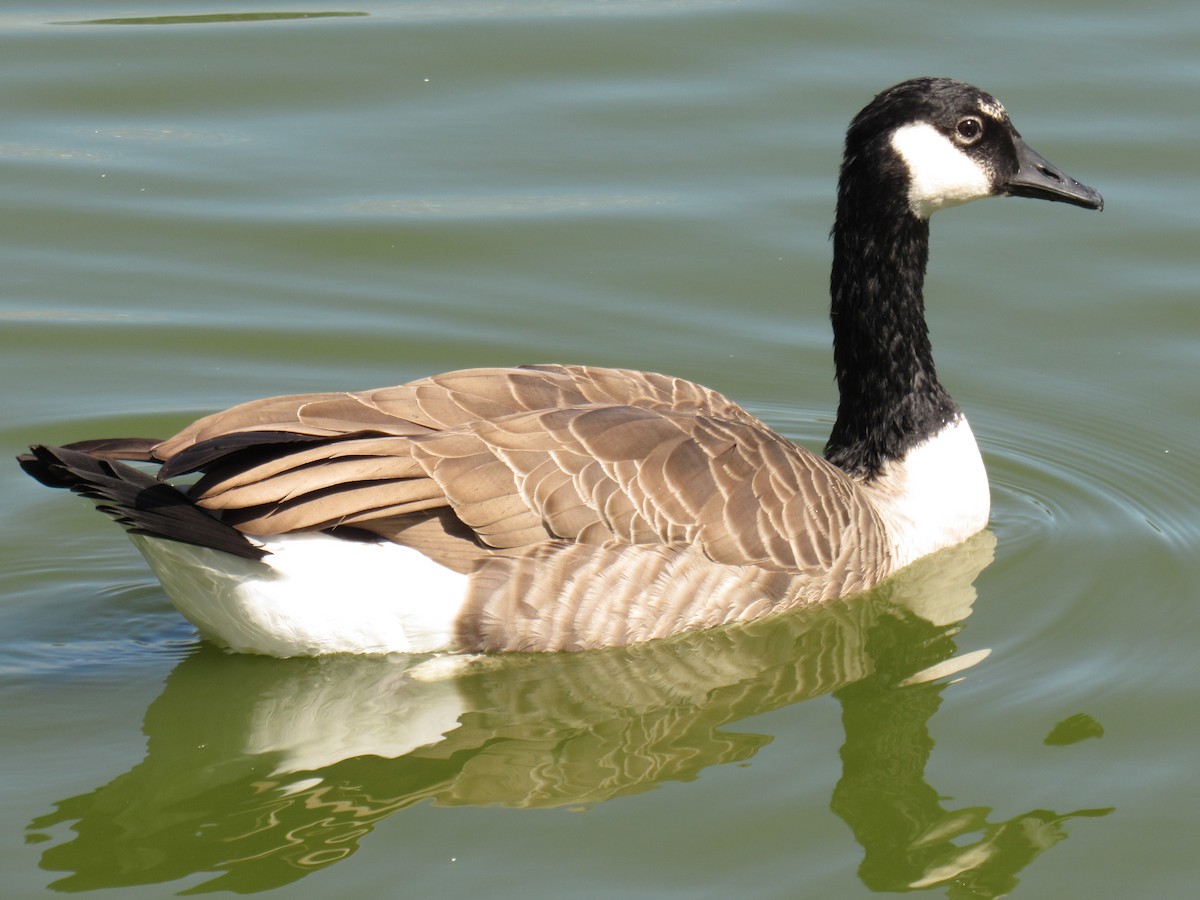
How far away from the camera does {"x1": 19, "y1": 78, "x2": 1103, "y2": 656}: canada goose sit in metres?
6.02

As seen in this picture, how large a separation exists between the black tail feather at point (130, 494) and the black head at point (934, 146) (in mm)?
3240

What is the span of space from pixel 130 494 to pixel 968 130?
3.84 m

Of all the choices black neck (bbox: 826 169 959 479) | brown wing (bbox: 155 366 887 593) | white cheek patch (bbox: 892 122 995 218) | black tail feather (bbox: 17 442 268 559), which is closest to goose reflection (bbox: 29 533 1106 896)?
brown wing (bbox: 155 366 887 593)

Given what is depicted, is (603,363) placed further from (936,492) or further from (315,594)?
(315,594)

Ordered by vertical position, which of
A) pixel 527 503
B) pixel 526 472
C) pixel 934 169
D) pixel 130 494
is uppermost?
pixel 934 169

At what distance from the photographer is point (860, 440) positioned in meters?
7.86

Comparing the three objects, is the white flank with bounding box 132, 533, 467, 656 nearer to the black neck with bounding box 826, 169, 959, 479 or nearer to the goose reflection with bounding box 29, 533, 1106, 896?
Result: the goose reflection with bounding box 29, 533, 1106, 896

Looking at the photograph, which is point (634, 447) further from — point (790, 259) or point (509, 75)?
point (509, 75)

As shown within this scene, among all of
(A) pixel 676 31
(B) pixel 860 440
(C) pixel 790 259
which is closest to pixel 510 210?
(C) pixel 790 259

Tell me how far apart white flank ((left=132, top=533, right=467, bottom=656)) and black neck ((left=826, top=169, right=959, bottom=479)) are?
2330 millimetres

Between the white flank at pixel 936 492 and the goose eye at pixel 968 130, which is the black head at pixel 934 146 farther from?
the white flank at pixel 936 492

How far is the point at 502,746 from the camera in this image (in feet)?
20.0

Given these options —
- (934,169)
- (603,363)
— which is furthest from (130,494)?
(603,363)

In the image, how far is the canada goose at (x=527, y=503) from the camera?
19.8 ft
